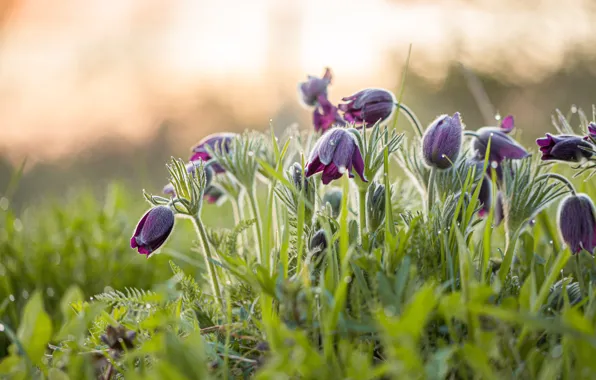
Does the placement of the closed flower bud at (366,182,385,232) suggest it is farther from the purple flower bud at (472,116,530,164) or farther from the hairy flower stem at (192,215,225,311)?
the hairy flower stem at (192,215,225,311)

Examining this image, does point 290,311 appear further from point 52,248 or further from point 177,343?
point 52,248

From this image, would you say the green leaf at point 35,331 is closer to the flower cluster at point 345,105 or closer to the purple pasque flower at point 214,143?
the purple pasque flower at point 214,143

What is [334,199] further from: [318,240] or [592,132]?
[592,132]

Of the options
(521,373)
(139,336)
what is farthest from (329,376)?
(139,336)

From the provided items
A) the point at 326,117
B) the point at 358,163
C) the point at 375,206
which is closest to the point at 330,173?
the point at 358,163

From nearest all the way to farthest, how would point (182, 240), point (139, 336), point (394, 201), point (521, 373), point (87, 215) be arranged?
point (521, 373), point (139, 336), point (394, 201), point (182, 240), point (87, 215)
